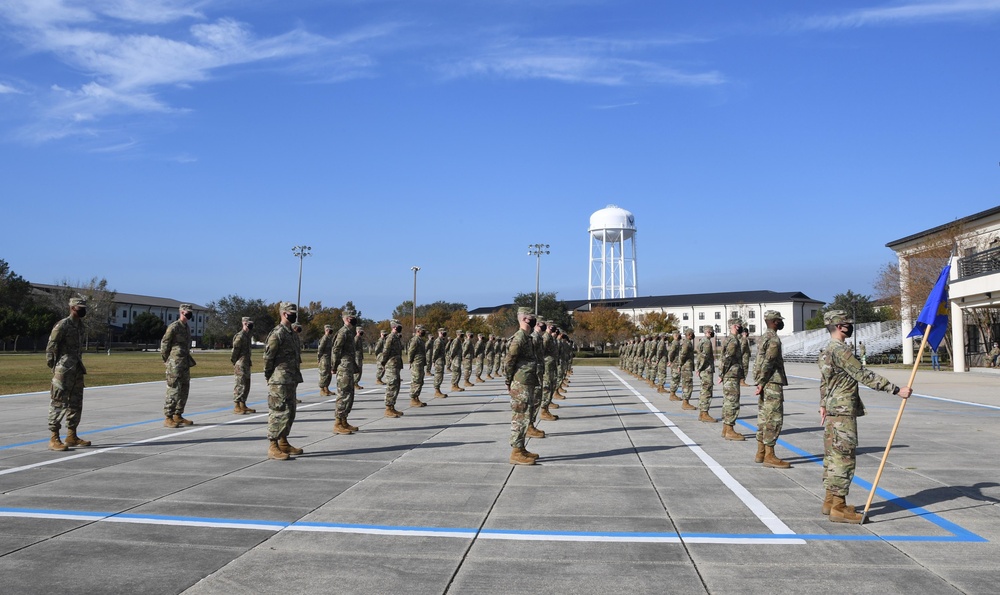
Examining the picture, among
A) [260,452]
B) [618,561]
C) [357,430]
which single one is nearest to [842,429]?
[618,561]

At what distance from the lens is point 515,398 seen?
9.99 metres

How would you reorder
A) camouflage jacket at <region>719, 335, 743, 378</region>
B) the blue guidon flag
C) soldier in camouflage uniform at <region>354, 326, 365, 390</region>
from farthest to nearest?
soldier in camouflage uniform at <region>354, 326, 365, 390</region>, camouflage jacket at <region>719, 335, 743, 378</region>, the blue guidon flag

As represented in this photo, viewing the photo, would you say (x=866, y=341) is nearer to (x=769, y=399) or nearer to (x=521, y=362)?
(x=769, y=399)

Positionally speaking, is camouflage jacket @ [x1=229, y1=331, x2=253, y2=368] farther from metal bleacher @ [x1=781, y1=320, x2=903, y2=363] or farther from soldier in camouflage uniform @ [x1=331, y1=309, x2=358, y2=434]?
metal bleacher @ [x1=781, y1=320, x2=903, y2=363]

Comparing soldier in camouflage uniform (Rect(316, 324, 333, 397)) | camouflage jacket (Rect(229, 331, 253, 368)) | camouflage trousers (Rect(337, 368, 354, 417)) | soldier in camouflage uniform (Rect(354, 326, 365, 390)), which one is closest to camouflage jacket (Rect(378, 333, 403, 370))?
soldier in camouflage uniform (Rect(354, 326, 365, 390))

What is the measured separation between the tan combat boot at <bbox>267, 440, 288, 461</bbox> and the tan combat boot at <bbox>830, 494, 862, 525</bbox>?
270 inches

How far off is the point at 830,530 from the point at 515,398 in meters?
4.56

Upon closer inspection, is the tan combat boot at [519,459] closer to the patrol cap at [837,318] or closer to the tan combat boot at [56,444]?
the patrol cap at [837,318]

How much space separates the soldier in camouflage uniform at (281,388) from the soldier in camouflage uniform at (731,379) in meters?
6.85

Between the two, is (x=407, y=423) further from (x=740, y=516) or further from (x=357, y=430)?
(x=740, y=516)

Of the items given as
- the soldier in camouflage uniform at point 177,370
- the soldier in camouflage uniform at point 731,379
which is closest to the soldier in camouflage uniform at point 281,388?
the soldier in camouflage uniform at point 177,370

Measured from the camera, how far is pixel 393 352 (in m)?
15.9

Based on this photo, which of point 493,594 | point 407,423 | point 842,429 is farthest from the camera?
point 407,423

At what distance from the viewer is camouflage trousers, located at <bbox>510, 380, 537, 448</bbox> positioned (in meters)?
9.76
